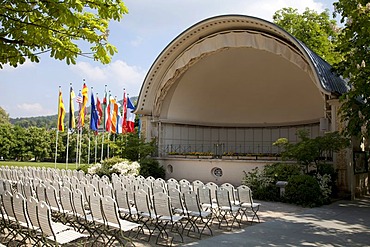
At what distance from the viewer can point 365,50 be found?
9672mm

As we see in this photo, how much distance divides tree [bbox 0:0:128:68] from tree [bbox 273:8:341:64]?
24.1 metres

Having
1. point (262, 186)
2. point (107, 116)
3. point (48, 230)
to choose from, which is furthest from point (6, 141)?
point (48, 230)

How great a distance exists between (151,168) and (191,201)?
40.3ft

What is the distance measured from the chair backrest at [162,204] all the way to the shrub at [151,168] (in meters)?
12.1

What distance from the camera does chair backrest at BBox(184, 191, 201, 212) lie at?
24.1ft

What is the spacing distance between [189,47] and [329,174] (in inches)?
421

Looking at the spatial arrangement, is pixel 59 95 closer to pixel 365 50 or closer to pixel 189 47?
pixel 189 47

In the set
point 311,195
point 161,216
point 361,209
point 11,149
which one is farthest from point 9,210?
point 11,149

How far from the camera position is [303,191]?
39.8 feet

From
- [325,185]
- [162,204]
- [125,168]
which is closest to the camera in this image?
[162,204]

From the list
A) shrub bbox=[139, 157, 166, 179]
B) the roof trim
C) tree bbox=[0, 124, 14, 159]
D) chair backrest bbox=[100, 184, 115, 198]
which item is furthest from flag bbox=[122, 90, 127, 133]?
tree bbox=[0, 124, 14, 159]

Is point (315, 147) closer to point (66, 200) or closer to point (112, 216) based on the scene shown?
point (112, 216)

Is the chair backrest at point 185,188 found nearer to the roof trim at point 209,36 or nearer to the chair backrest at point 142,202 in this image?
the chair backrest at point 142,202

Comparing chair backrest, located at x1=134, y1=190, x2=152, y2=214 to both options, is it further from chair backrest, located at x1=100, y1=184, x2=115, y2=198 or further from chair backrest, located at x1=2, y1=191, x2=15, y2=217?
chair backrest, located at x1=2, y1=191, x2=15, y2=217
